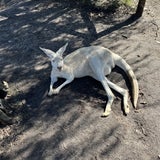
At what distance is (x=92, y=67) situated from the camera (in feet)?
17.5

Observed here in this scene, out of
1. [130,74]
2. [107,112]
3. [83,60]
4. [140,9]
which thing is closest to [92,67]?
[83,60]

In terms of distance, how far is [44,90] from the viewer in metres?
5.35

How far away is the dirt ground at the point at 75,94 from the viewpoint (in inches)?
174

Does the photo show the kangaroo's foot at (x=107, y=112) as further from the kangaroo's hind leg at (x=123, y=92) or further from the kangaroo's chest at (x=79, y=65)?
the kangaroo's chest at (x=79, y=65)

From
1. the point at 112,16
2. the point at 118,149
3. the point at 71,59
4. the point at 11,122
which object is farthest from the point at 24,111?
the point at 112,16

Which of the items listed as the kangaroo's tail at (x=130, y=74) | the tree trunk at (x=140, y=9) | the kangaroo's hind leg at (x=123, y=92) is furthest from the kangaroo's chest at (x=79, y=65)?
the tree trunk at (x=140, y=9)

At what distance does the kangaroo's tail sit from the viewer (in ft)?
16.7

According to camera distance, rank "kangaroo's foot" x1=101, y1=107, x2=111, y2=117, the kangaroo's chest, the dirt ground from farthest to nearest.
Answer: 1. the kangaroo's chest
2. "kangaroo's foot" x1=101, y1=107, x2=111, y2=117
3. the dirt ground

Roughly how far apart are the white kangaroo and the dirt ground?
0.12 m

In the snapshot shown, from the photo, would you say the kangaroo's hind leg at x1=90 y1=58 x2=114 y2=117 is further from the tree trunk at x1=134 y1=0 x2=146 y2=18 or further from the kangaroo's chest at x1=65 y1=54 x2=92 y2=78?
the tree trunk at x1=134 y1=0 x2=146 y2=18

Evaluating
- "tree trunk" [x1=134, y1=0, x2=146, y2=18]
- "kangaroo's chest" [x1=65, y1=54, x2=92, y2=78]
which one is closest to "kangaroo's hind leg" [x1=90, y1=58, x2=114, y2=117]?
"kangaroo's chest" [x1=65, y1=54, x2=92, y2=78]

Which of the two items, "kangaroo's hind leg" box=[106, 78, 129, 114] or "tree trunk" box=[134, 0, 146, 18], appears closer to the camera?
"kangaroo's hind leg" box=[106, 78, 129, 114]

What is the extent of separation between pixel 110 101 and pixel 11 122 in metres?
1.47

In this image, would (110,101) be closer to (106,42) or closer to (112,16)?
(106,42)
